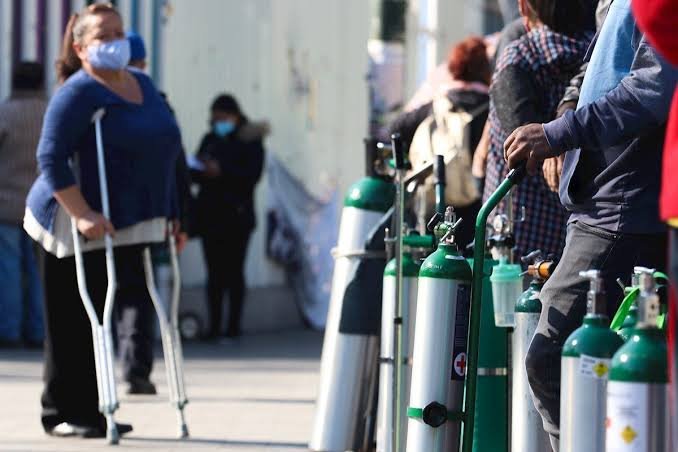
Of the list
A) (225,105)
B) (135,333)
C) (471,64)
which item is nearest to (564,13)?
(471,64)

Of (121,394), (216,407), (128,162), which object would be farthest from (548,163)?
(121,394)

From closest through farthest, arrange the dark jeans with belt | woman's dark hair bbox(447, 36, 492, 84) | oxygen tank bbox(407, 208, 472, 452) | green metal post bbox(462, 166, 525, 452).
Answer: the dark jeans with belt, green metal post bbox(462, 166, 525, 452), oxygen tank bbox(407, 208, 472, 452), woman's dark hair bbox(447, 36, 492, 84)

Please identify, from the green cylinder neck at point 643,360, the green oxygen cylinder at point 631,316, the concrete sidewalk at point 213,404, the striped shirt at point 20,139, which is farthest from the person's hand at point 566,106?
the striped shirt at point 20,139

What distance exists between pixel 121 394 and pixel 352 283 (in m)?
3.23

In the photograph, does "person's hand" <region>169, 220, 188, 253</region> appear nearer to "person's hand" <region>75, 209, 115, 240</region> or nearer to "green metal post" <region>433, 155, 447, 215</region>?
"person's hand" <region>75, 209, 115, 240</region>

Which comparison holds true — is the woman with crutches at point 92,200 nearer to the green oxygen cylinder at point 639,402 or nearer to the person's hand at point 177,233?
the person's hand at point 177,233

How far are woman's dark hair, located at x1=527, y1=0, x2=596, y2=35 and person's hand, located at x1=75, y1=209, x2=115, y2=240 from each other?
2.18 meters

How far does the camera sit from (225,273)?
1409 centimetres

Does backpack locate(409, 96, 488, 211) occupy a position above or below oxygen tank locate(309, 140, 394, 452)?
above

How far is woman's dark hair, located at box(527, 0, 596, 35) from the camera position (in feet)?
21.4

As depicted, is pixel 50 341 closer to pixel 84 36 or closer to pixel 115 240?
pixel 115 240

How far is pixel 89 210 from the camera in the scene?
25.4 ft

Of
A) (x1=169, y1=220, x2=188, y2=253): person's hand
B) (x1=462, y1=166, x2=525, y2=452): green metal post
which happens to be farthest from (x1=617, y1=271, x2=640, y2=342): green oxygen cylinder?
(x1=169, y1=220, x2=188, y2=253): person's hand

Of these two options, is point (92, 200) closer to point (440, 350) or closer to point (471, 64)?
point (471, 64)
